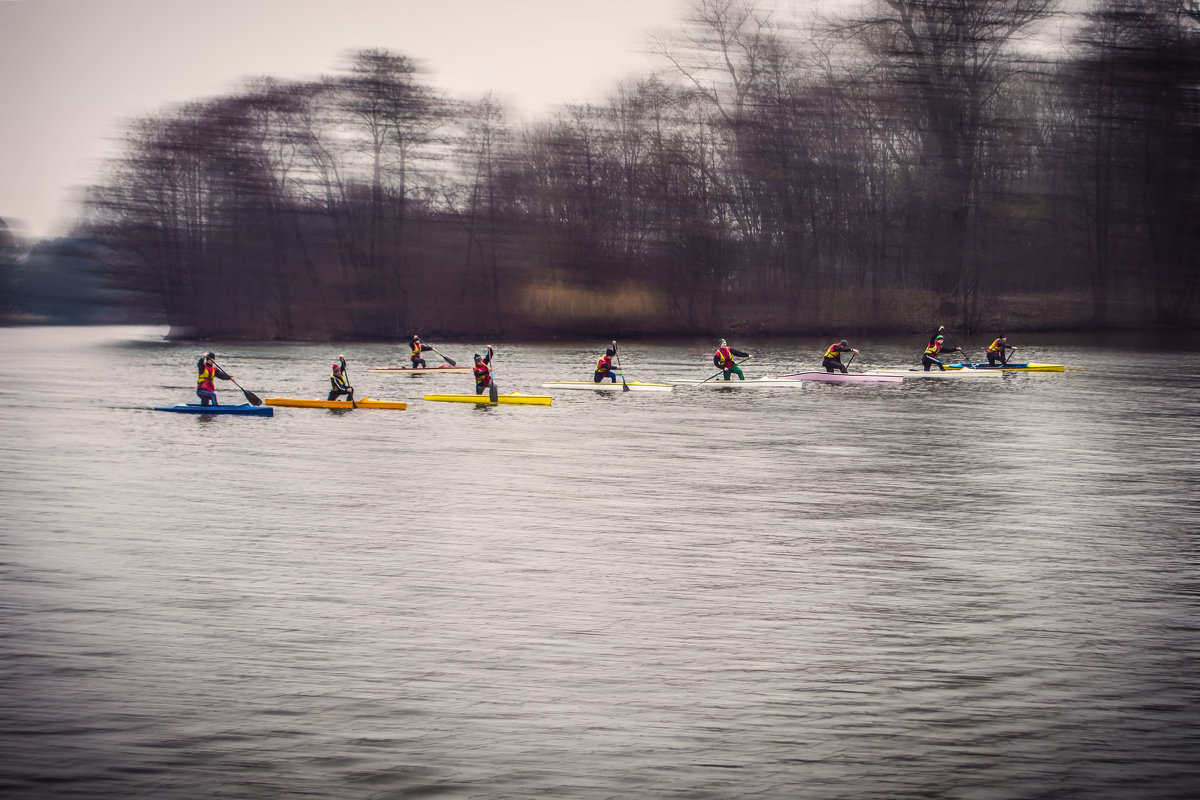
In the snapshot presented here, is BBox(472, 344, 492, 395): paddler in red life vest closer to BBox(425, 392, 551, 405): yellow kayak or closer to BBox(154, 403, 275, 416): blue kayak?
BBox(425, 392, 551, 405): yellow kayak

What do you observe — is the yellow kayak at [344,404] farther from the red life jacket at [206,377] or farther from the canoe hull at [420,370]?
the canoe hull at [420,370]

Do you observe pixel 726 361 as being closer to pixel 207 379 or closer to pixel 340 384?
pixel 340 384

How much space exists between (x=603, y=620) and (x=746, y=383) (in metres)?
30.0

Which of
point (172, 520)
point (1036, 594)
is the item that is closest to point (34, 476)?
point (172, 520)

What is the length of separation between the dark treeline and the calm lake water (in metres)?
54.7

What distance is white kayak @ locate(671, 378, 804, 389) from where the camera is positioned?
128 ft

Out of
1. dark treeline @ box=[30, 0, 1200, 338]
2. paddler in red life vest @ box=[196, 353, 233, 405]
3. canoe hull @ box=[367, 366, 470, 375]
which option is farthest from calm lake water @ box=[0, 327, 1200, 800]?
dark treeline @ box=[30, 0, 1200, 338]

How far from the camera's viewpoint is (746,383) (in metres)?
40.5

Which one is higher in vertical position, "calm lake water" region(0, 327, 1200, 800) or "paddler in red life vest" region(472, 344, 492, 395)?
"paddler in red life vest" region(472, 344, 492, 395)

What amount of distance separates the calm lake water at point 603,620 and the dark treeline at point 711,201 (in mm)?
54684

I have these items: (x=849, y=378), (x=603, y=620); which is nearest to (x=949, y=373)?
(x=849, y=378)

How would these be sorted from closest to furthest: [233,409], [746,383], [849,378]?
[233,409] < [849,378] < [746,383]

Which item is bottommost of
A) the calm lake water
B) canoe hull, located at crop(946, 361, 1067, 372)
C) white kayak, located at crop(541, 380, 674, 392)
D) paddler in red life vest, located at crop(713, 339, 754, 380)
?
the calm lake water

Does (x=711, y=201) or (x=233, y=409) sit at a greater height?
(x=711, y=201)
